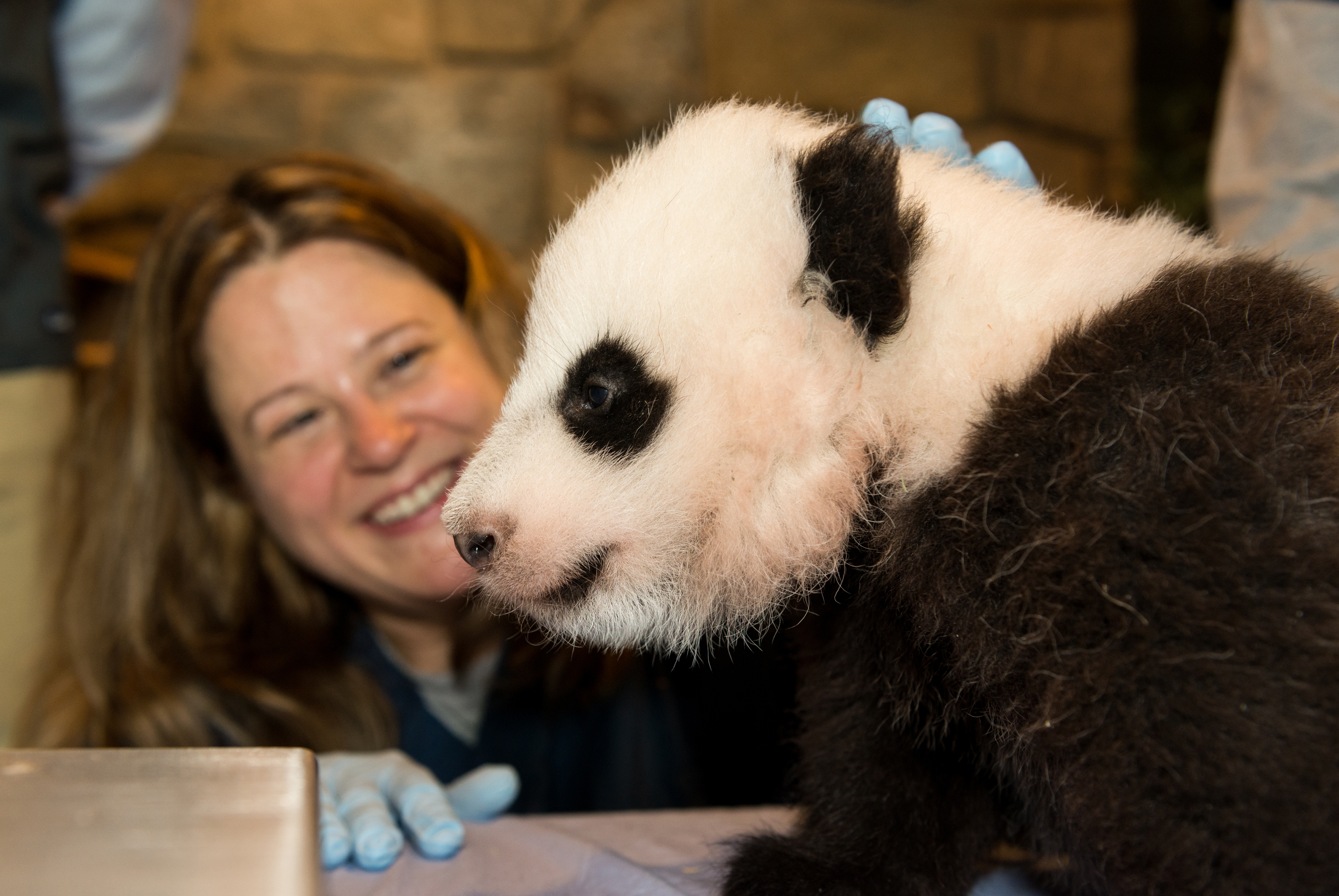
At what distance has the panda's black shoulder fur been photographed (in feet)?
2.16

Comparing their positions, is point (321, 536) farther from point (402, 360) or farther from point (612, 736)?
point (612, 736)

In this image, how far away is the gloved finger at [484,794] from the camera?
126cm

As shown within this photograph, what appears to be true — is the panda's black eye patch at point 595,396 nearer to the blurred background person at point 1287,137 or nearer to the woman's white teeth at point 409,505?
the woman's white teeth at point 409,505

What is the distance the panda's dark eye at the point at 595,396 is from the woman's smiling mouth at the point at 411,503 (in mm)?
656

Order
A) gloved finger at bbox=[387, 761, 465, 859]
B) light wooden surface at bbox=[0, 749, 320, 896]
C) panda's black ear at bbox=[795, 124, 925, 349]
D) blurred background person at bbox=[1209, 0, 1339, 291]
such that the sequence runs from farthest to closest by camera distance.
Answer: blurred background person at bbox=[1209, 0, 1339, 291]
gloved finger at bbox=[387, 761, 465, 859]
panda's black ear at bbox=[795, 124, 925, 349]
light wooden surface at bbox=[0, 749, 320, 896]

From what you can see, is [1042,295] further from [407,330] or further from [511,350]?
[511,350]

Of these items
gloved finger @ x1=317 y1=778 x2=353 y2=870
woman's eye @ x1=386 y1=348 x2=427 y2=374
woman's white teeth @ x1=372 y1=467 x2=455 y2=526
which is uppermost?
woman's eye @ x1=386 y1=348 x2=427 y2=374

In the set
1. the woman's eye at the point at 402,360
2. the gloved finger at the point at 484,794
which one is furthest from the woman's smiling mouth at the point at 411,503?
the gloved finger at the point at 484,794

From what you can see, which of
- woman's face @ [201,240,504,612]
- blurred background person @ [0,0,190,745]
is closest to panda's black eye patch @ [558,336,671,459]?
woman's face @ [201,240,504,612]

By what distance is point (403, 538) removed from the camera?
1.51 m

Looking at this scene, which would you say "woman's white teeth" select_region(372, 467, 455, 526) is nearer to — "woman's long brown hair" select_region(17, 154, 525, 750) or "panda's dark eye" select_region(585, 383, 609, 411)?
"woman's long brown hair" select_region(17, 154, 525, 750)

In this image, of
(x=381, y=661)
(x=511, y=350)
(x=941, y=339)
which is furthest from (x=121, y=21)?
(x=941, y=339)

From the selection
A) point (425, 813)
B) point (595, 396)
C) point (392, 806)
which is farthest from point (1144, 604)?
point (392, 806)

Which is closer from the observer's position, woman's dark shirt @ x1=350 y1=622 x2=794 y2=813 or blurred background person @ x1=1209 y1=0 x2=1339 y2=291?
blurred background person @ x1=1209 y1=0 x2=1339 y2=291
